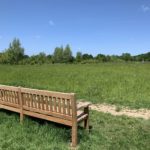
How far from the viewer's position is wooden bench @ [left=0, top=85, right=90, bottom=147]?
5.14 m

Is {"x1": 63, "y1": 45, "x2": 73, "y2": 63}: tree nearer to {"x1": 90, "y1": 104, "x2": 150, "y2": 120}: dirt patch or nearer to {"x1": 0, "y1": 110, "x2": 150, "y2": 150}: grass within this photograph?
{"x1": 90, "y1": 104, "x2": 150, "y2": 120}: dirt patch

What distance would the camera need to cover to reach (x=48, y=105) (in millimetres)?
5613

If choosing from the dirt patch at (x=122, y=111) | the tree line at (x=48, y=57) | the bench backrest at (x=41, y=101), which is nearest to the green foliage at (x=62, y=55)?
the tree line at (x=48, y=57)

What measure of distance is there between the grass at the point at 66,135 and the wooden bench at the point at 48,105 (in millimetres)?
275

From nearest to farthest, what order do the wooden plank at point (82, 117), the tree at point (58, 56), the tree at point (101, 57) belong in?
1. the wooden plank at point (82, 117)
2. the tree at point (101, 57)
3. the tree at point (58, 56)

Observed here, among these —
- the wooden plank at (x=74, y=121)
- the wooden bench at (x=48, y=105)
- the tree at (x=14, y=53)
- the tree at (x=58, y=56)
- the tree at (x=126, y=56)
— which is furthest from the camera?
the tree at (x=126, y=56)

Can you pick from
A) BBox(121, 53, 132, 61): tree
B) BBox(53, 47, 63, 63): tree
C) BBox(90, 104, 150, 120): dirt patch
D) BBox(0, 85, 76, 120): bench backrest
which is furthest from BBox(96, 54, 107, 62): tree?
BBox(0, 85, 76, 120): bench backrest

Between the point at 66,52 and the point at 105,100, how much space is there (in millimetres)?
70672

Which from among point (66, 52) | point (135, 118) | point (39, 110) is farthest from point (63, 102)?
point (66, 52)

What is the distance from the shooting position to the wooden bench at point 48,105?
514cm

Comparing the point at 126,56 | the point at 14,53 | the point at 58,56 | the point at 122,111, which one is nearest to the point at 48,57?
the point at 58,56

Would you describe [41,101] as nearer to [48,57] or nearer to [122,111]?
[122,111]

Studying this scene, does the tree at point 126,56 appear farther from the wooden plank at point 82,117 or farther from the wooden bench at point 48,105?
the wooden plank at point 82,117

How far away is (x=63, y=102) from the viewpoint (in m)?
5.28
